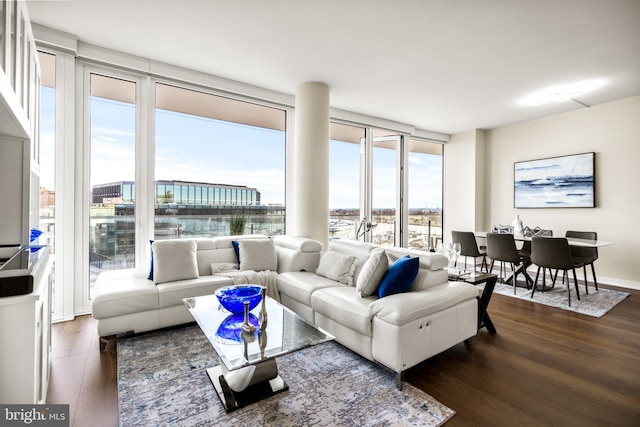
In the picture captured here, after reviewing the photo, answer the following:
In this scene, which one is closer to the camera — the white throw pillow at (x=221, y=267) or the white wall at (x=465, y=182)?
the white throw pillow at (x=221, y=267)

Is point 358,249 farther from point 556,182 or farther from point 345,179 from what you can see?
point 556,182

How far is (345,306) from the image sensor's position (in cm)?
243

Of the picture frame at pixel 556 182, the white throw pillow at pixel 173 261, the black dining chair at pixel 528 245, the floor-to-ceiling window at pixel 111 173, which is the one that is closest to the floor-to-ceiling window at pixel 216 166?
the floor-to-ceiling window at pixel 111 173

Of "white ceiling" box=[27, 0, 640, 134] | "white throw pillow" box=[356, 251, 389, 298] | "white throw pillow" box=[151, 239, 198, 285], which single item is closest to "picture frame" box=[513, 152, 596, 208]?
"white ceiling" box=[27, 0, 640, 134]

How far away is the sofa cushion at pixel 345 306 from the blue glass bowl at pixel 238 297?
0.68 meters

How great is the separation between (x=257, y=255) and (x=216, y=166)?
5.11 ft

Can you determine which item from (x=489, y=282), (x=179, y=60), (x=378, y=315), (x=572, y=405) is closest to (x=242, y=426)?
(x=378, y=315)

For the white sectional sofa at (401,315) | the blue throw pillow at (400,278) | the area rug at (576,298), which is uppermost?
the blue throw pillow at (400,278)

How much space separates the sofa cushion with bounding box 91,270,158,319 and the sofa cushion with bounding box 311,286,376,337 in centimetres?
150

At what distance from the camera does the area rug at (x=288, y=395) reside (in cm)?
175

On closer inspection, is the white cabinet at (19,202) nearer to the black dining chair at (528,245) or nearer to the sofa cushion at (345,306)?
the sofa cushion at (345,306)

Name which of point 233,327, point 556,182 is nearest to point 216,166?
point 233,327

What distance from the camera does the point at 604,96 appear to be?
184 inches

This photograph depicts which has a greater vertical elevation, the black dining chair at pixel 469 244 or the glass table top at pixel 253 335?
the black dining chair at pixel 469 244
